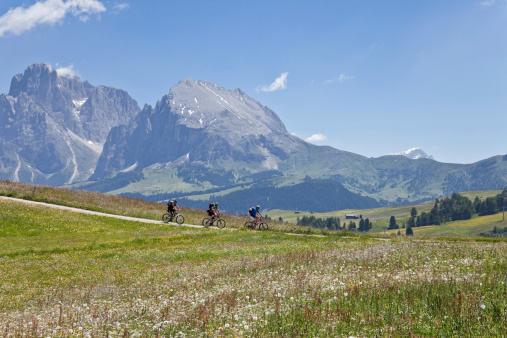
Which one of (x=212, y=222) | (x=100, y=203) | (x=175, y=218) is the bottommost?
(x=212, y=222)

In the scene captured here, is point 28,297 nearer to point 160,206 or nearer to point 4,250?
point 4,250

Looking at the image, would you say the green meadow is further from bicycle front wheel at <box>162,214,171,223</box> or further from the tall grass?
bicycle front wheel at <box>162,214,171,223</box>

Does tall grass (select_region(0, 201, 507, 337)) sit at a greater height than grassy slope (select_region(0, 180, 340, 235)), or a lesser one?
lesser

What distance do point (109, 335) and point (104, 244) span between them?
81.8 feet

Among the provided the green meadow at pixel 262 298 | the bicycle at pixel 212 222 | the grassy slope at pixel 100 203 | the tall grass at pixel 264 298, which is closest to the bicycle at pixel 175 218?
the grassy slope at pixel 100 203

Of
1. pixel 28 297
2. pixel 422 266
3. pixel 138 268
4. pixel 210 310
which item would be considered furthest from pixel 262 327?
pixel 138 268

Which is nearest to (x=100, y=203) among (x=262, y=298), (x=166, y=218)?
(x=166, y=218)

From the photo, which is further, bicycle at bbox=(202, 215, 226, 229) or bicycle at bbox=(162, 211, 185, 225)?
bicycle at bbox=(162, 211, 185, 225)

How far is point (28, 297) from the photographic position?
1460cm

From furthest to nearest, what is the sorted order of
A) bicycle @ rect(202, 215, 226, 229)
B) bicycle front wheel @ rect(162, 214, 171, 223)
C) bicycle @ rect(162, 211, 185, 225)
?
bicycle front wheel @ rect(162, 214, 171, 223)
bicycle @ rect(162, 211, 185, 225)
bicycle @ rect(202, 215, 226, 229)

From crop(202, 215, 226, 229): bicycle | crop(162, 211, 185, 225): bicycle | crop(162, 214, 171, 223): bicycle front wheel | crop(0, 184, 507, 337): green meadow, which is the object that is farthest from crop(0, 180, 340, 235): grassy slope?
crop(0, 184, 507, 337): green meadow

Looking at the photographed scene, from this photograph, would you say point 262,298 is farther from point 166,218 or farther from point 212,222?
point 166,218

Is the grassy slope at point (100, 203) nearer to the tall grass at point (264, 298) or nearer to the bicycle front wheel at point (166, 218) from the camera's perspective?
the bicycle front wheel at point (166, 218)

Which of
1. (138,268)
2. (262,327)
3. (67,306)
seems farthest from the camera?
(138,268)
